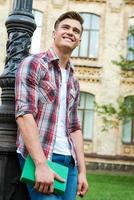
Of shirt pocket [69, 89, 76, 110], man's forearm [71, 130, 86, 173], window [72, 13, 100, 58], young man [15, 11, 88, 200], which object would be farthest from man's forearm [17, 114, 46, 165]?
window [72, 13, 100, 58]

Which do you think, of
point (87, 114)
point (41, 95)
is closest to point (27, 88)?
point (41, 95)

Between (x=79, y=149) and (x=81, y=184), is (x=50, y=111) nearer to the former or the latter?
(x=79, y=149)

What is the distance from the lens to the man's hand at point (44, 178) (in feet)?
Result: 10.0

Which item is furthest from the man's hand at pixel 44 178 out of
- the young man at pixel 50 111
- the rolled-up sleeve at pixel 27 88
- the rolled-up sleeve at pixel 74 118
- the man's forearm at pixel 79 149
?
the rolled-up sleeve at pixel 74 118

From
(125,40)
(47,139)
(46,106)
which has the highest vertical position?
(125,40)

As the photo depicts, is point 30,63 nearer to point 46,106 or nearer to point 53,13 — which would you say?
point 46,106

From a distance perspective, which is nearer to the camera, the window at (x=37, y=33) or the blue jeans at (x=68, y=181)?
the blue jeans at (x=68, y=181)

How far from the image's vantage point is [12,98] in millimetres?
4094

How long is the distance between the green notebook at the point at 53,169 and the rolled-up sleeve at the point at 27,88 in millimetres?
309

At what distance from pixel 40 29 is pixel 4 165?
2174 cm

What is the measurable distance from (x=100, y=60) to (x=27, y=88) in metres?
21.5

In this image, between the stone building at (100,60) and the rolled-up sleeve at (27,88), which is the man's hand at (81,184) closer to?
the rolled-up sleeve at (27,88)

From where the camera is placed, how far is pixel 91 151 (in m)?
23.6

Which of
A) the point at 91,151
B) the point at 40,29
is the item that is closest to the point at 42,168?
the point at 91,151
